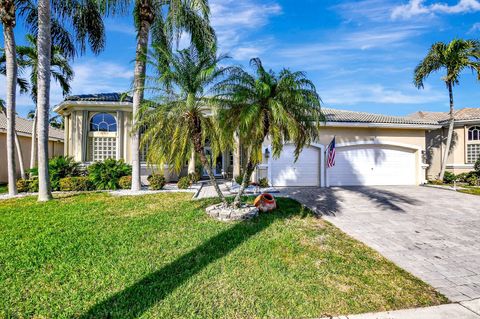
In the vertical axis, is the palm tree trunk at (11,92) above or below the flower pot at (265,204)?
above

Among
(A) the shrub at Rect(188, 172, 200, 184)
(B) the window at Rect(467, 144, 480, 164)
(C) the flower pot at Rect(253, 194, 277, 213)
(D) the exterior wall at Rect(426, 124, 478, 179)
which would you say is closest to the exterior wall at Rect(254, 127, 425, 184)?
(D) the exterior wall at Rect(426, 124, 478, 179)

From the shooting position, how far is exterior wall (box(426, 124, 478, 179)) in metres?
18.8

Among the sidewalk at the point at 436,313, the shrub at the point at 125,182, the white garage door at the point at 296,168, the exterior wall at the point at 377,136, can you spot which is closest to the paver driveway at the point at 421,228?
the sidewalk at the point at 436,313

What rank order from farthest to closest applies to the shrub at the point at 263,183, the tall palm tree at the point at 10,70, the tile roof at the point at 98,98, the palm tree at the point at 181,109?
the tile roof at the point at 98,98 < the shrub at the point at 263,183 < the tall palm tree at the point at 10,70 < the palm tree at the point at 181,109

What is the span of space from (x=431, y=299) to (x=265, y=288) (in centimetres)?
254

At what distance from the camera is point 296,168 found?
15289 mm

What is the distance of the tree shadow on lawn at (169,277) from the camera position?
355cm

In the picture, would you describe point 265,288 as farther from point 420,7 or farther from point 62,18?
point 62,18

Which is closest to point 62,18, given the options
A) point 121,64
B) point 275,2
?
point 121,64

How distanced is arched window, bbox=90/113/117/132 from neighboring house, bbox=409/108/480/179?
22.9m

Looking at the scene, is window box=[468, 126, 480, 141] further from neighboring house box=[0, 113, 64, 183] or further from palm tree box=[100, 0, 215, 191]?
neighboring house box=[0, 113, 64, 183]

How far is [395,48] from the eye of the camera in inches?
510

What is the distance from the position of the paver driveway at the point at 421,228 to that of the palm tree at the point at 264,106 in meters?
3.43

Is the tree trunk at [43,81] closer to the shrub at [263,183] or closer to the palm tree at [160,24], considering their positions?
the palm tree at [160,24]
